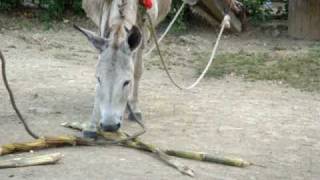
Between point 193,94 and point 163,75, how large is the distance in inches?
42.0

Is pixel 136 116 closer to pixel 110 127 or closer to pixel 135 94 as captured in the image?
pixel 135 94

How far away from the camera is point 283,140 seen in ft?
18.6

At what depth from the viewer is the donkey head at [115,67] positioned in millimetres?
4906

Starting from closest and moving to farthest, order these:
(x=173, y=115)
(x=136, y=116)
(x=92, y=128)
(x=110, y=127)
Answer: (x=110, y=127) → (x=92, y=128) → (x=136, y=116) → (x=173, y=115)

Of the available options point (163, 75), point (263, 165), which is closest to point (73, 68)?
point (163, 75)

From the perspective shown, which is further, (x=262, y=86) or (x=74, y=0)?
(x=74, y=0)

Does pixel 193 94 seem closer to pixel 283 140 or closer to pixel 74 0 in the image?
pixel 283 140

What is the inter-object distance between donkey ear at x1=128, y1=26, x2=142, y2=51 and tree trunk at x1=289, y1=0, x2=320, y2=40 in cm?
589

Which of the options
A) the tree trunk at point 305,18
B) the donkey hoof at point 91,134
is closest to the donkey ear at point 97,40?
the donkey hoof at point 91,134

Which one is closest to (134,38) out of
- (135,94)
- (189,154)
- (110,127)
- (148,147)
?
(110,127)

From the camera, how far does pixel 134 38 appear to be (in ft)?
16.4

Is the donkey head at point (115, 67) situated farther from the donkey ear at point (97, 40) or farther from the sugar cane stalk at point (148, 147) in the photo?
the sugar cane stalk at point (148, 147)

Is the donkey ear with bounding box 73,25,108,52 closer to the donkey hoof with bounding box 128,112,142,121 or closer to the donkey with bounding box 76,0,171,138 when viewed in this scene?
the donkey with bounding box 76,0,171,138

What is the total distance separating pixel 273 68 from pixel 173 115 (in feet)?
8.55
